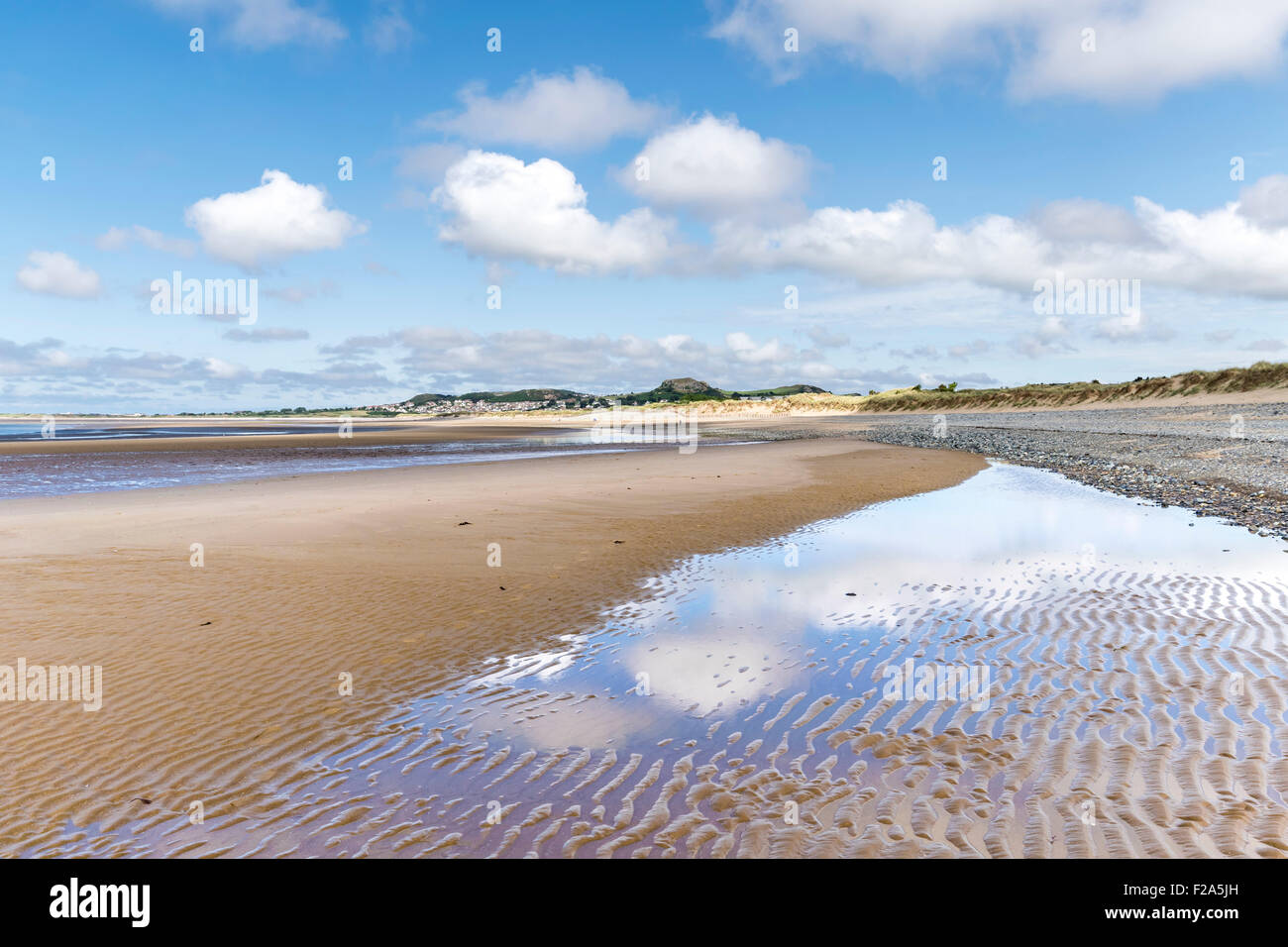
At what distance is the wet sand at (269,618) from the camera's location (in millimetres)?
4656

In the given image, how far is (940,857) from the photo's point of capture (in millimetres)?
3885

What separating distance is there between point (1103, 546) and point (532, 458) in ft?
90.8

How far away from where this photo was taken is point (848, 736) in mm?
5496

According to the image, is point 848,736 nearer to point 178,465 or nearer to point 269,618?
point 269,618

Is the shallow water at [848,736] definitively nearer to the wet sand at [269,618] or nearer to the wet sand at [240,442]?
the wet sand at [269,618]

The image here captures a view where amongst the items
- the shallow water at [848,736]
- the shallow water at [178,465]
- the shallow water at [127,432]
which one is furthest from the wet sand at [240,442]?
the shallow water at [848,736]

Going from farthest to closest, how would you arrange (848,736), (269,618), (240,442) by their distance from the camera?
(240,442) < (269,618) < (848,736)

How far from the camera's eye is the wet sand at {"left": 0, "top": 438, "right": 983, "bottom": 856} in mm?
4656

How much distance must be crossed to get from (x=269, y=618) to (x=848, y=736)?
7.36m

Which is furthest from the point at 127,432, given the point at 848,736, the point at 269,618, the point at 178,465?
the point at 848,736

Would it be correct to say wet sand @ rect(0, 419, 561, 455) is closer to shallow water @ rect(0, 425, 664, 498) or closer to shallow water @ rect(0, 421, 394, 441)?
shallow water @ rect(0, 421, 394, 441)

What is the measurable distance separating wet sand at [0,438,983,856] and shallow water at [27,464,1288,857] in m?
0.35
